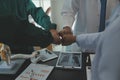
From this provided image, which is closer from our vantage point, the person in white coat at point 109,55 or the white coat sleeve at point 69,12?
the person in white coat at point 109,55

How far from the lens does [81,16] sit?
1570 millimetres

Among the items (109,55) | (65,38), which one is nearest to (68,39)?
(65,38)

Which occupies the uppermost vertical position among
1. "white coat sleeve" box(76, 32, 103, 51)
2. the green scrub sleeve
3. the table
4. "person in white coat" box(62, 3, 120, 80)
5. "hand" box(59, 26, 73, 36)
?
the green scrub sleeve

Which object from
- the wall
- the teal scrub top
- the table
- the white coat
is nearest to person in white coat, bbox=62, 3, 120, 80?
the white coat

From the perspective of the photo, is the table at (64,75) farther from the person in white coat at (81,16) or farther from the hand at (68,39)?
the person in white coat at (81,16)

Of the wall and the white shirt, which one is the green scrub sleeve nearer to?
the white shirt

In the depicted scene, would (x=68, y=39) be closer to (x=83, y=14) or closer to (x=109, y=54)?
(x=83, y=14)

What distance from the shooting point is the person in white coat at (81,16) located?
1505 millimetres

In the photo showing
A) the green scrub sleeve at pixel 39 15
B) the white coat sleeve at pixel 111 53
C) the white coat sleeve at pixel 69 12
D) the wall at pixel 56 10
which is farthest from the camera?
the wall at pixel 56 10

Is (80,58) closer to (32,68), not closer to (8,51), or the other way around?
(32,68)

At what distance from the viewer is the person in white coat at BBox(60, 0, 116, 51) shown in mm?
1505

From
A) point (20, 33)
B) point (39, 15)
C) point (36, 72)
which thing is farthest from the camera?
point (39, 15)

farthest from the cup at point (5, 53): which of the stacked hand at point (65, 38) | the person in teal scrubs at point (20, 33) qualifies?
the stacked hand at point (65, 38)

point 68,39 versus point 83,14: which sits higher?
point 83,14
